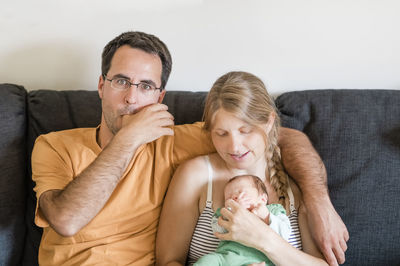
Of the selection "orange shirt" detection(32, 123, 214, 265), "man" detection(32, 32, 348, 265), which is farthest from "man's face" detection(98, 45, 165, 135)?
"orange shirt" detection(32, 123, 214, 265)

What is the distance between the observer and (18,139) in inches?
71.9

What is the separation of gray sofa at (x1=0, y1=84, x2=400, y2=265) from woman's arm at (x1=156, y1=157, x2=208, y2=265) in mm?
435

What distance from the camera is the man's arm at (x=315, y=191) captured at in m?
1.49

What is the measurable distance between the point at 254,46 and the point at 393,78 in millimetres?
797

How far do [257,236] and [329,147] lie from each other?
670mm

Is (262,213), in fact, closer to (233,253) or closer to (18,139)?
(233,253)

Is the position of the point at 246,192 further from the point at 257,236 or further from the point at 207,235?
the point at 207,235

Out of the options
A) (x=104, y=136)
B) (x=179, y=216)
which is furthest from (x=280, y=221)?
(x=104, y=136)

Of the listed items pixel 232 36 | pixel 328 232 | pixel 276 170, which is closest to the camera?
pixel 328 232

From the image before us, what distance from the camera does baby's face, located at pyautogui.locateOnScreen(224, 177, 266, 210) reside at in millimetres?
1420

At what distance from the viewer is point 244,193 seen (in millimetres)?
1422

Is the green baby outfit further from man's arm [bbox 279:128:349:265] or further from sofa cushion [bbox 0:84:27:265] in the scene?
sofa cushion [bbox 0:84:27:265]

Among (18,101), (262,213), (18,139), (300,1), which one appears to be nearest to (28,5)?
(18,101)

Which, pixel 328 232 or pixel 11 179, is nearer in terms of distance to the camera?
pixel 328 232
